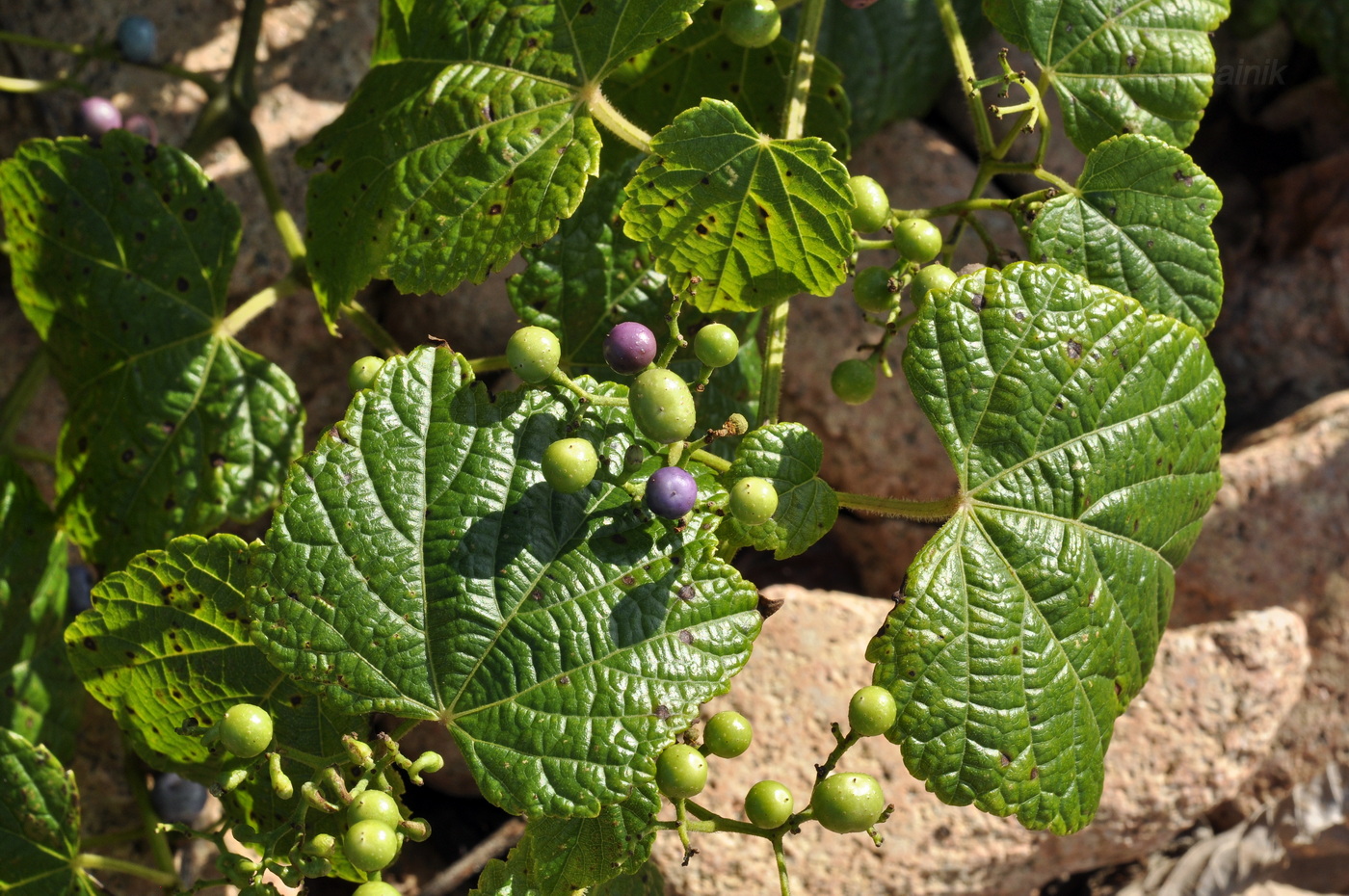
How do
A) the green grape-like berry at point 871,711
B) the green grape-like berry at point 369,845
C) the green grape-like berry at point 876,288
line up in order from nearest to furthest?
the green grape-like berry at point 369,845
the green grape-like berry at point 871,711
the green grape-like berry at point 876,288

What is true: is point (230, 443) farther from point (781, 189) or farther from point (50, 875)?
point (781, 189)

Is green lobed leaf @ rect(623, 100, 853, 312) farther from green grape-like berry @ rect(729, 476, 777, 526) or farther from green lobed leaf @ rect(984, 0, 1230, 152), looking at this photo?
green lobed leaf @ rect(984, 0, 1230, 152)

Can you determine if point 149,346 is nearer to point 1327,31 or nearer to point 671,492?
point 671,492

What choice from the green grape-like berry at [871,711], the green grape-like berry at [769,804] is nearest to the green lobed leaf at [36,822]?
the green grape-like berry at [769,804]

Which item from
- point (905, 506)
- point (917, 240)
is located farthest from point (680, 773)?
point (917, 240)

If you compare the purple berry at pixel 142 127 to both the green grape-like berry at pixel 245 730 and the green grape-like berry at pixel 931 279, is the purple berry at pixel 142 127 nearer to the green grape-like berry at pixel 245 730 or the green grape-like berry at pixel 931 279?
the green grape-like berry at pixel 245 730

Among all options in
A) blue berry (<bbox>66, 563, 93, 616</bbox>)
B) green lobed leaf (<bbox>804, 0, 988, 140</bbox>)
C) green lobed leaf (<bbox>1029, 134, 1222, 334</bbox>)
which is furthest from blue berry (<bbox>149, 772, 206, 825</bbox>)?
green lobed leaf (<bbox>804, 0, 988, 140</bbox>)
